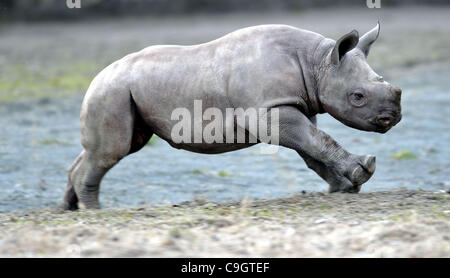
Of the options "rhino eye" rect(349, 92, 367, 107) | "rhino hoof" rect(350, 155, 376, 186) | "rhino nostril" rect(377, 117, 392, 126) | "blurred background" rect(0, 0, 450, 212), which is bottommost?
"blurred background" rect(0, 0, 450, 212)

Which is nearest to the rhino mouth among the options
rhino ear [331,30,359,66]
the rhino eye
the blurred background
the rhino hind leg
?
the rhino eye

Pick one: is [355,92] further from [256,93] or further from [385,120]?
[256,93]

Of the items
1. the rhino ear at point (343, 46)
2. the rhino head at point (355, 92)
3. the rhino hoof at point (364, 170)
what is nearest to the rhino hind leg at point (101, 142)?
the rhino head at point (355, 92)

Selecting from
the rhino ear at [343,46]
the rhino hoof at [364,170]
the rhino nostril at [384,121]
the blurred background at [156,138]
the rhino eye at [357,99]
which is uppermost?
the rhino ear at [343,46]

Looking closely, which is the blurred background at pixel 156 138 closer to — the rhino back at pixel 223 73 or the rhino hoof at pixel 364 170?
the rhino back at pixel 223 73

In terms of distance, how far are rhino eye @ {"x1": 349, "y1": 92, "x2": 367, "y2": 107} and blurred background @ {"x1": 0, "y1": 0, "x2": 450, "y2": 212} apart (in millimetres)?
1645

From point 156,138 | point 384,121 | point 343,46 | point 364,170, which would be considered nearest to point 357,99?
point 384,121

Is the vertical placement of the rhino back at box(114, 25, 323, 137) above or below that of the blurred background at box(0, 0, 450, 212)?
above

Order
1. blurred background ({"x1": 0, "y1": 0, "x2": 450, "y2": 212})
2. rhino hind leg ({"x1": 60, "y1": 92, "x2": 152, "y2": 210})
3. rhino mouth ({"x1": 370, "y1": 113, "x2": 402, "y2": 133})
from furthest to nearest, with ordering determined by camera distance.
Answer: blurred background ({"x1": 0, "y1": 0, "x2": 450, "y2": 212})
rhino hind leg ({"x1": 60, "y1": 92, "x2": 152, "y2": 210})
rhino mouth ({"x1": 370, "y1": 113, "x2": 402, "y2": 133})

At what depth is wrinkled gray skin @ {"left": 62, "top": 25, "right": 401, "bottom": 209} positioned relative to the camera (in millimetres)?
5887

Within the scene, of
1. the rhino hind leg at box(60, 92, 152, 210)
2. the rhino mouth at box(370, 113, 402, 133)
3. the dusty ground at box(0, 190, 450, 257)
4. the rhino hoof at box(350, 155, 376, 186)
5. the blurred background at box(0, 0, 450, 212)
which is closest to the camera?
the dusty ground at box(0, 190, 450, 257)

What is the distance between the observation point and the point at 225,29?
65.6 feet

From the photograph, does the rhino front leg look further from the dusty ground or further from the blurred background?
the blurred background

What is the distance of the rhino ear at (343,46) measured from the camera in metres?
5.86
